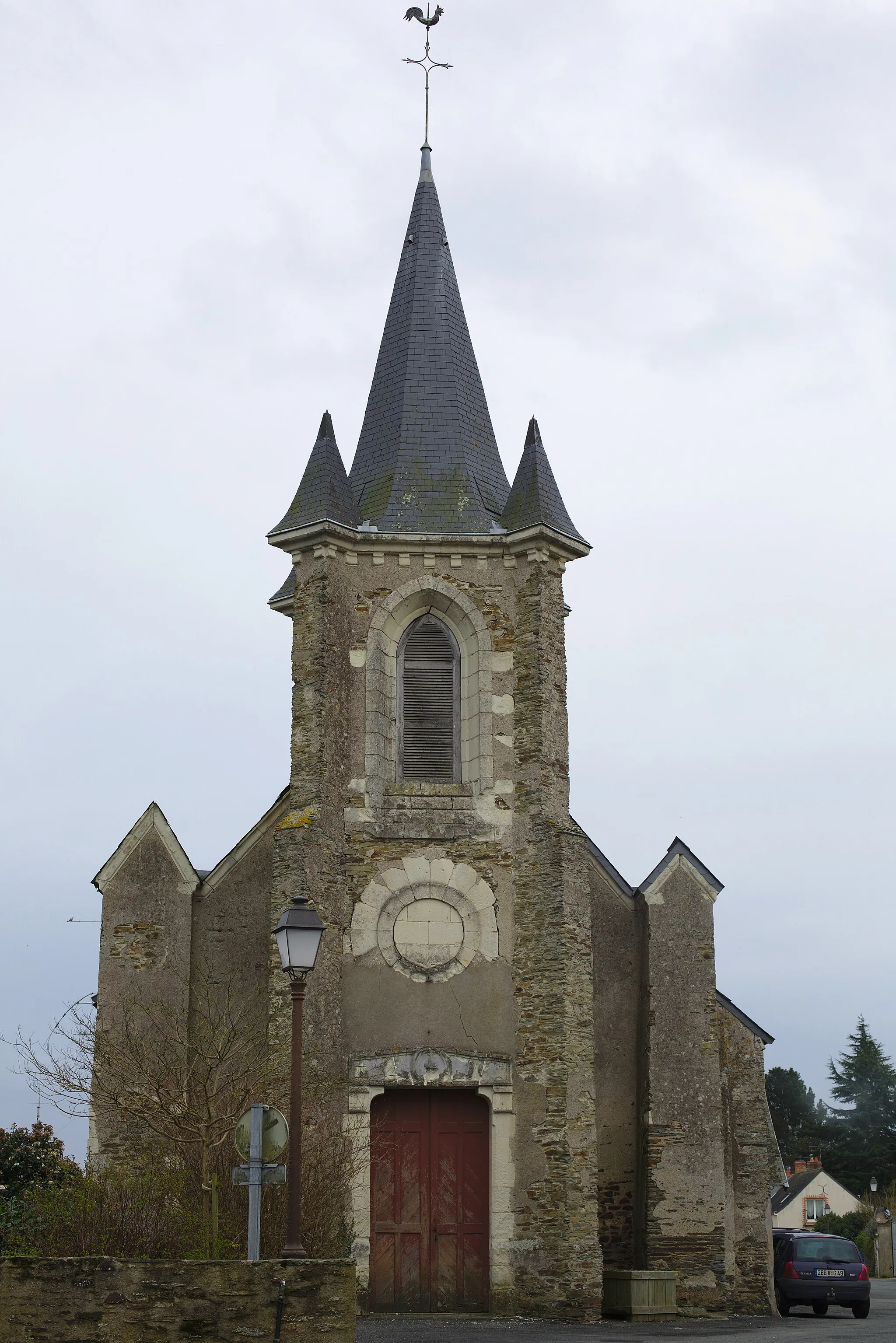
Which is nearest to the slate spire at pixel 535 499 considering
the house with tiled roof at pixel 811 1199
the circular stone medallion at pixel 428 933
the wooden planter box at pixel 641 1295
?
the circular stone medallion at pixel 428 933

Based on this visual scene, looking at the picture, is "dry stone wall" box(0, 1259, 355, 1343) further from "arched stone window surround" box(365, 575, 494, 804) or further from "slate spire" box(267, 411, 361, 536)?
"slate spire" box(267, 411, 361, 536)

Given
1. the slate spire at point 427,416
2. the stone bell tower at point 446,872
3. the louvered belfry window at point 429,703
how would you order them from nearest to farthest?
the stone bell tower at point 446,872 < the louvered belfry window at point 429,703 < the slate spire at point 427,416

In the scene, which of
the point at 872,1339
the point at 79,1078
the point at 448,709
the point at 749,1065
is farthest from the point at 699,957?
the point at 79,1078

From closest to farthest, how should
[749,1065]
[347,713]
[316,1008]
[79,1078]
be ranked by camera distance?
1. [79,1078]
2. [316,1008]
3. [347,713]
4. [749,1065]

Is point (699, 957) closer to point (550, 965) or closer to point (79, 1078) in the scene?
point (550, 965)

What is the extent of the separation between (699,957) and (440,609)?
5.98 meters

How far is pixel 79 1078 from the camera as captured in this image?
58.5ft

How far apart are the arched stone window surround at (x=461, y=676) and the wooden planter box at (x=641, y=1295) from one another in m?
6.44

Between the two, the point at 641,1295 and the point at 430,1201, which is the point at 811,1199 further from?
the point at 430,1201

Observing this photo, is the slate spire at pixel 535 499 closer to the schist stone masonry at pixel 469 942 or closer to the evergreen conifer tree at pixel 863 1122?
the schist stone masonry at pixel 469 942

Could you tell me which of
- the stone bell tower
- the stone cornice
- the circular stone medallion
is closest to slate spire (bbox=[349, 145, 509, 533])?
the stone bell tower

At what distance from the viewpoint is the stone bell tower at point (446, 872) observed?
769 inches

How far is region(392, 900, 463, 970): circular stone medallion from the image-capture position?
20.3 meters

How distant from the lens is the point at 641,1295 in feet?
64.8
